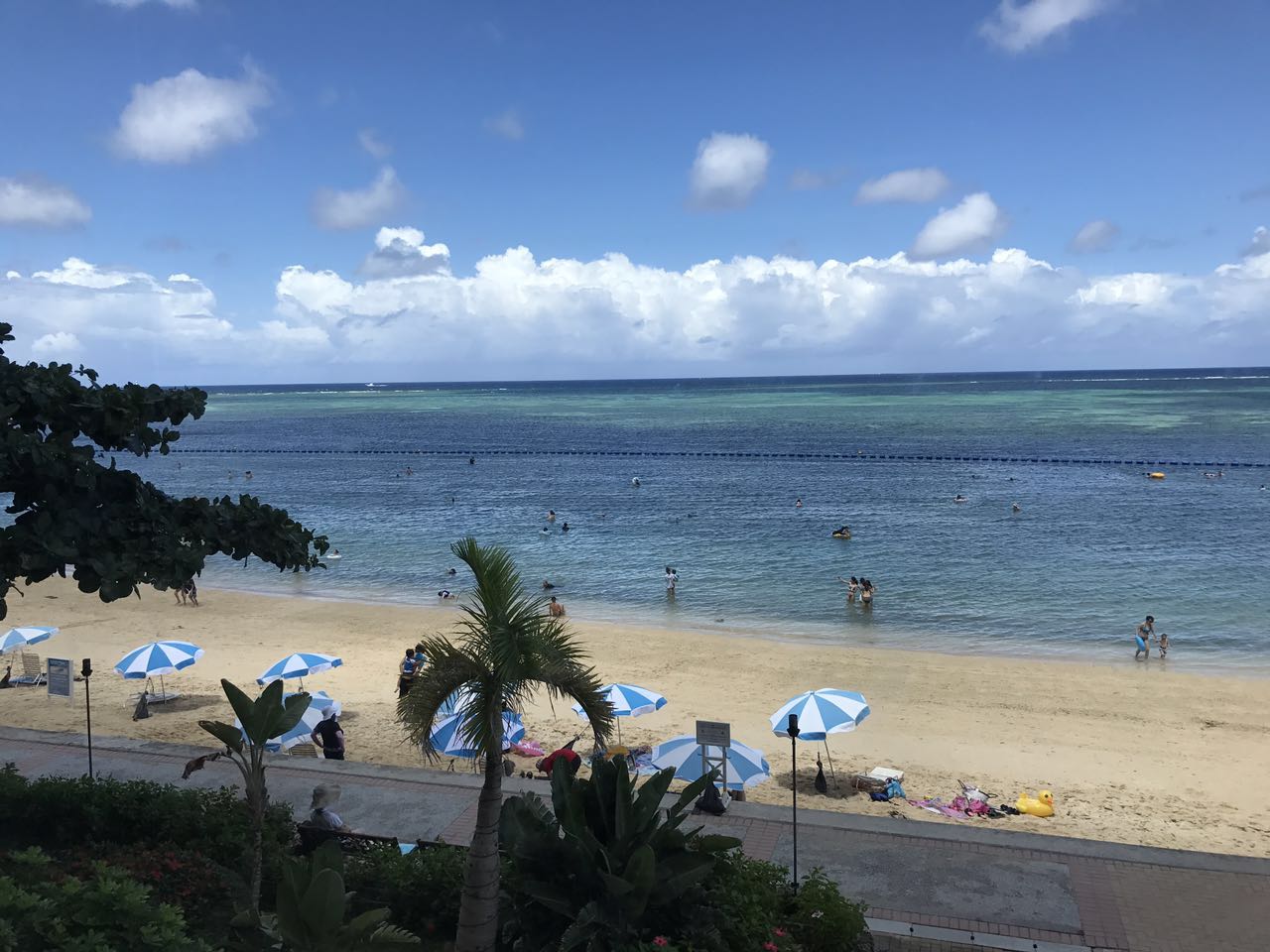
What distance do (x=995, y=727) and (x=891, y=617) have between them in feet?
31.2

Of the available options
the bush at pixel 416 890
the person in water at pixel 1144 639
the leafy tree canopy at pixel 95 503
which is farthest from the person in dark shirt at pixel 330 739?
the person in water at pixel 1144 639

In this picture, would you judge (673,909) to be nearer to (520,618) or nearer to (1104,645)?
(520,618)

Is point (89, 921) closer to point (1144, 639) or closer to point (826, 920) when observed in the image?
point (826, 920)

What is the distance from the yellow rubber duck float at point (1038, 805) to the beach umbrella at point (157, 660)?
1477 cm

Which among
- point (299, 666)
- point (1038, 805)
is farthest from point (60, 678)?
point (1038, 805)

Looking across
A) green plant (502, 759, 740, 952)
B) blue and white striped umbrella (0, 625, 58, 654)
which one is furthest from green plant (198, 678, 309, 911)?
blue and white striped umbrella (0, 625, 58, 654)

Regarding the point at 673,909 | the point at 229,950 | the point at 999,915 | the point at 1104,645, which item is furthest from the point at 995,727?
the point at 229,950

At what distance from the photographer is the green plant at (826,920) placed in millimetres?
8188

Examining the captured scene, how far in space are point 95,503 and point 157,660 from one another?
1158 centimetres

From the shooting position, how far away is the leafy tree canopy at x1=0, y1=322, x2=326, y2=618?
7812 mm

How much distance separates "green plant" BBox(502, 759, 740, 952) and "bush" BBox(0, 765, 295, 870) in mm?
3311

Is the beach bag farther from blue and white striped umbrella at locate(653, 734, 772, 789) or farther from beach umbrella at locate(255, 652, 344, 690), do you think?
beach umbrella at locate(255, 652, 344, 690)

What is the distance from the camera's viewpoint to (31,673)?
21000 millimetres

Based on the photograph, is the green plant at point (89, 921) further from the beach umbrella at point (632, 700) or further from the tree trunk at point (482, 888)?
the beach umbrella at point (632, 700)
